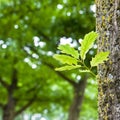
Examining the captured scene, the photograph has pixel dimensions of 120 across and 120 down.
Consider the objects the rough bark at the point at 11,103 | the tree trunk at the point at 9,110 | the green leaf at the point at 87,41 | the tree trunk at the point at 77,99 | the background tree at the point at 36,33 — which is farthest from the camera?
the tree trunk at the point at 9,110

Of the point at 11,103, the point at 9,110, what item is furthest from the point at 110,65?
the point at 9,110

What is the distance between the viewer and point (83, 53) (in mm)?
1085

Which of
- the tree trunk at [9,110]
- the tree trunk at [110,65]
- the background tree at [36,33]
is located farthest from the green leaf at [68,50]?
the tree trunk at [9,110]

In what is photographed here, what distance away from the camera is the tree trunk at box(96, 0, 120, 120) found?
3.74ft

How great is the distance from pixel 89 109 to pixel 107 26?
14.2m

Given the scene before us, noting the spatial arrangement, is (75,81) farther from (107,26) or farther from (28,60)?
(107,26)

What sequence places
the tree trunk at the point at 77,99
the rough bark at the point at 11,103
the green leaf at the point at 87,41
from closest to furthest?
1. the green leaf at the point at 87,41
2. the tree trunk at the point at 77,99
3. the rough bark at the point at 11,103

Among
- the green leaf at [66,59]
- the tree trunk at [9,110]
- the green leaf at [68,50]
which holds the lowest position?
the green leaf at [66,59]

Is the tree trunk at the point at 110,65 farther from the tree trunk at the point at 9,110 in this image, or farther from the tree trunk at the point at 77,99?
the tree trunk at the point at 9,110

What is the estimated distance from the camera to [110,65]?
3.84ft

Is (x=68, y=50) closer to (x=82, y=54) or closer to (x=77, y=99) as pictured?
(x=82, y=54)

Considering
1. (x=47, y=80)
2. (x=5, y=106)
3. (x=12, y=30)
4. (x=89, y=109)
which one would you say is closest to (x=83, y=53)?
(x=12, y=30)

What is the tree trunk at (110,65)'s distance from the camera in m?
1.14

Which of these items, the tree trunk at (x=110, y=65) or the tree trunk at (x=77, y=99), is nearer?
the tree trunk at (x=110, y=65)
